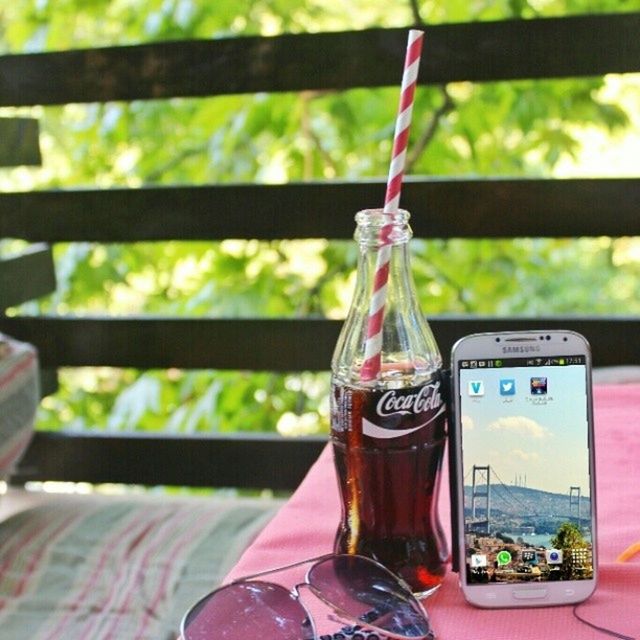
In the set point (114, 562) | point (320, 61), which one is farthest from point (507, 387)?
point (320, 61)

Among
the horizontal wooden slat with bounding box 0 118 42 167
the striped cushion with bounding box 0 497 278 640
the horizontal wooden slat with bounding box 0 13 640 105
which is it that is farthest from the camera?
the horizontal wooden slat with bounding box 0 118 42 167

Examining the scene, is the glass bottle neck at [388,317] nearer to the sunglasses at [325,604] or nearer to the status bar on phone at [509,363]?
the status bar on phone at [509,363]

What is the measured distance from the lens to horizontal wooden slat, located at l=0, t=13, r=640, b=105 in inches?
68.6

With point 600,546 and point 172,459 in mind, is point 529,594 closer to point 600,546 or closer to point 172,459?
point 600,546

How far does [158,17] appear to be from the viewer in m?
2.30

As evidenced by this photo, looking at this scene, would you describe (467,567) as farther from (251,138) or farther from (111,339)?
(251,138)

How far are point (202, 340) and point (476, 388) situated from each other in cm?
127

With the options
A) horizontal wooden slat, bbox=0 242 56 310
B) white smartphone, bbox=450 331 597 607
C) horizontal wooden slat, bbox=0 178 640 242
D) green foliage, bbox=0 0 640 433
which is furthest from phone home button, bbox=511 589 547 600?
green foliage, bbox=0 0 640 433

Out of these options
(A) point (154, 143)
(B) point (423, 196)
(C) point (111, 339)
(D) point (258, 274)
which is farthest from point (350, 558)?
(A) point (154, 143)

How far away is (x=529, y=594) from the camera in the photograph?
73 cm

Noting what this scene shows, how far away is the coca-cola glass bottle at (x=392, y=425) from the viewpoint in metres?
0.76

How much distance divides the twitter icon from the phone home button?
14cm

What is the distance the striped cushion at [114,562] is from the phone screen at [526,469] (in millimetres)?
750

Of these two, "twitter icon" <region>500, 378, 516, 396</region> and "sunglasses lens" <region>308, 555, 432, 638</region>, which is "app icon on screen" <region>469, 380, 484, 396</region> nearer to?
"twitter icon" <region>500, 378, 516, 396</region>
